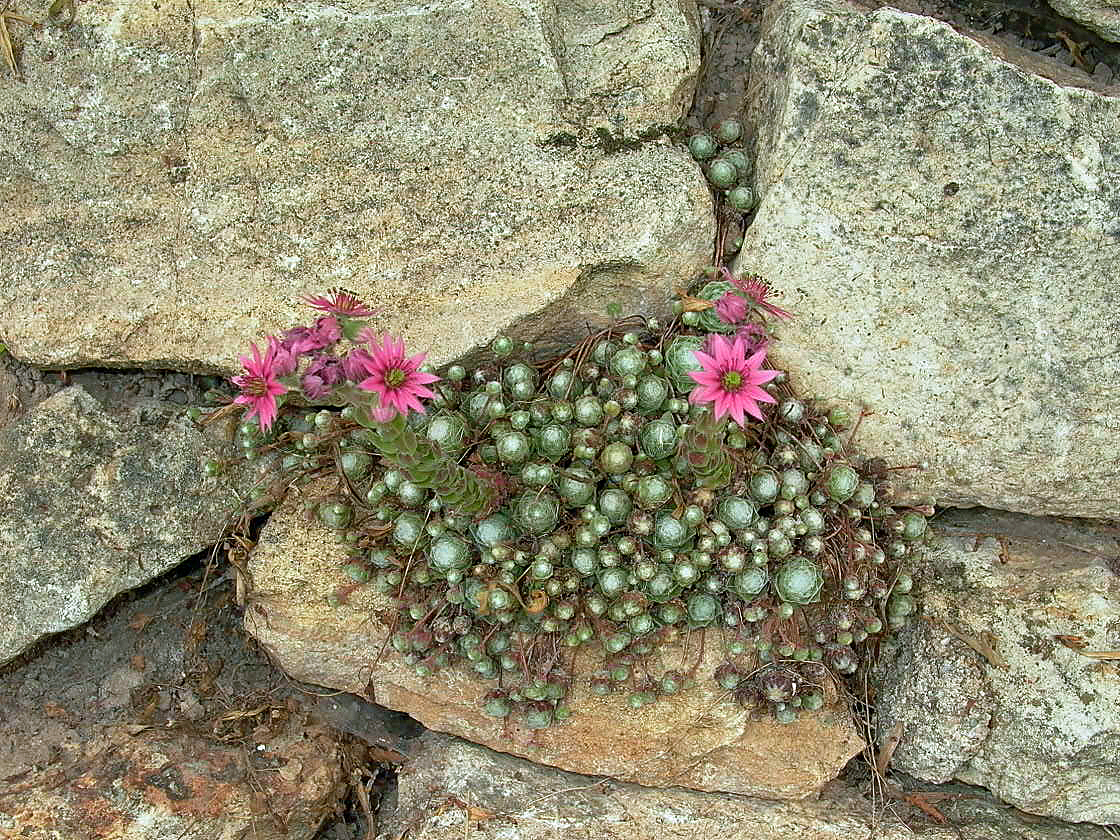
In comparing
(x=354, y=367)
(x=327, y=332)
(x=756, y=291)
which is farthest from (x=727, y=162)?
(x=354, y=367)

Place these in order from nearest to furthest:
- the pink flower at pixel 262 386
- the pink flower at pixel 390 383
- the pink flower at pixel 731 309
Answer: the pink flower at pixel 390 383
the pink flower at pixel 262 386
the pink flower at pixel 731 309

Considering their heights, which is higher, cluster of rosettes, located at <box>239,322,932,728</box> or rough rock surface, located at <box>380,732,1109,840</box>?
cluster of rosettes, located at <box>239,322,932,728</box>

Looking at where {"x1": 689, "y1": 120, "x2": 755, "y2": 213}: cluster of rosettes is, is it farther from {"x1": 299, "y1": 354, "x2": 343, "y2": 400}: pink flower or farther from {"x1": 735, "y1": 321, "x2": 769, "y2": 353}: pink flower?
{"x1": 299, "y1": 354, "x2": 343, "y2": 400}: pink flower

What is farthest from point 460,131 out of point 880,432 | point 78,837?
point 78,837

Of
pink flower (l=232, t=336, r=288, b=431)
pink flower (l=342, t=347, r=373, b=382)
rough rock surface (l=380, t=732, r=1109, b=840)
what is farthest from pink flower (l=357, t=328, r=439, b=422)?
rough rock surface (l=380, t=732, r=1109, b=840)

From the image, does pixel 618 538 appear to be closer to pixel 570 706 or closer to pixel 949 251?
pixel 570 706

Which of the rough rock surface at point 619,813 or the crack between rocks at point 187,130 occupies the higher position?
the crack between rocks at point 187,130

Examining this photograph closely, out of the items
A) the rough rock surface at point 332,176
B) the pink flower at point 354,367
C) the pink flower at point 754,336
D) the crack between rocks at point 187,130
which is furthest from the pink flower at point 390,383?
the crack between rocks at point 187,130

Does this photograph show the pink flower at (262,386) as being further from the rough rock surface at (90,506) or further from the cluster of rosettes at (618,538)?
the rough rock surface at (90,506)
